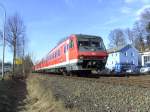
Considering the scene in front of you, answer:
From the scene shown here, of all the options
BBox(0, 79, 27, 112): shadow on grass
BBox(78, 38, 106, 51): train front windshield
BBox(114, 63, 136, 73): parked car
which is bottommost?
BBox(0, 79, 27, 112): shadow on grass

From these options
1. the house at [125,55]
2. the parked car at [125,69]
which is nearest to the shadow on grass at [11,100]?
the parked car at [125,69]

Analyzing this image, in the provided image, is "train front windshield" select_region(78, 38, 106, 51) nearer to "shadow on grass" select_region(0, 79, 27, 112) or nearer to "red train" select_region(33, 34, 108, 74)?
"red train" select_region(33, 34, 108, 74)

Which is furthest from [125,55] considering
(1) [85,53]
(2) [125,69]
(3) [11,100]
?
(3) [11,100]

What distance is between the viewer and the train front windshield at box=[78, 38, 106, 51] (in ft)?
83.6

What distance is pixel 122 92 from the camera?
13102 mm

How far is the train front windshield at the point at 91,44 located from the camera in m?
25.5

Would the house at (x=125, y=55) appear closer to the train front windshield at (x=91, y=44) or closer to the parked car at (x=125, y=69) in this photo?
the parked car at (x=125, y=69)

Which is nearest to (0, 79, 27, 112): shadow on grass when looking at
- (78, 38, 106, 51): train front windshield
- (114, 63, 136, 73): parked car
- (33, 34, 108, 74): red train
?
(33, 34, 108, 74): red train

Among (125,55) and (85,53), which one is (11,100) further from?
(125,55)

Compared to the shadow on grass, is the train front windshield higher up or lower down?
higher up

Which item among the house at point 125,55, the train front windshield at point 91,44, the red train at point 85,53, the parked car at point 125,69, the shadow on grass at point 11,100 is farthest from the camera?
the house at point 125,55

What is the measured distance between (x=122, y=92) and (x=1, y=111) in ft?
22.7

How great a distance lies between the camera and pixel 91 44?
26.2 meters

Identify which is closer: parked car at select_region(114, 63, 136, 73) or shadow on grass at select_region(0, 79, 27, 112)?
shadow on grass at select_region(0, 79, 27, 112)
